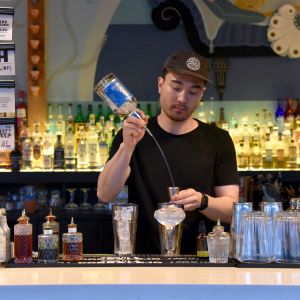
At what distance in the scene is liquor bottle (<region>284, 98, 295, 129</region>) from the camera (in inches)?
216

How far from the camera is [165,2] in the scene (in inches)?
218

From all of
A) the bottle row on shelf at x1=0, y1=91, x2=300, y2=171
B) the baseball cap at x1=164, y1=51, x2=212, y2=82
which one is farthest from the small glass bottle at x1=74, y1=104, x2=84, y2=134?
the baseball cap at x1=164, y1=51, x2=212, y2=82

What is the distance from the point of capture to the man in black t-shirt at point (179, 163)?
2.98m

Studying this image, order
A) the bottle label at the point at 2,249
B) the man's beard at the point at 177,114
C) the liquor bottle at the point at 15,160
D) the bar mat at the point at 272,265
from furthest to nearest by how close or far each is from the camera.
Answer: the liquor bottle at the point at 15,160
the man's beard at the point at 177,114
the bottle label at the point at 2,249
the bar mat at the point at 272,265

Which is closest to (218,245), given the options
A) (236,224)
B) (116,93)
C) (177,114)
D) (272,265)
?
(236,224)

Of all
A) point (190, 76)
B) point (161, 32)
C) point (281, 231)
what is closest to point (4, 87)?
point (190, 76)

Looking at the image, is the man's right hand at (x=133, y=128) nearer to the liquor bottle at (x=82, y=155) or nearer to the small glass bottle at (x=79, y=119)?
the liquor bottle at (x=82, y=155)

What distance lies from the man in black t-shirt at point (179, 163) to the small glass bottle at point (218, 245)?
0.43 m

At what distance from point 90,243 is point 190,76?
8.12 ft

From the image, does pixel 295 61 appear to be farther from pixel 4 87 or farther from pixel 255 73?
pixel 4 87

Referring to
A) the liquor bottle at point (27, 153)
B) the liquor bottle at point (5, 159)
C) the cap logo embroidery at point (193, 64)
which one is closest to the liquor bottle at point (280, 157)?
the liquor bottle at point (27, 153)

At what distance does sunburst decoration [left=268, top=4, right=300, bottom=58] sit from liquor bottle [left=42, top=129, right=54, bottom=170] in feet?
6.20

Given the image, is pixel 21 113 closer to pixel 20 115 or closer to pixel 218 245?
pixel 20 115

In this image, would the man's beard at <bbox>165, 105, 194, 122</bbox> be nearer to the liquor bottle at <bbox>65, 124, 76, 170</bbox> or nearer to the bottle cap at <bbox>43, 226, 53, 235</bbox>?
the bottle cap at <bbox>43, 226, 53, 235</bbox>
